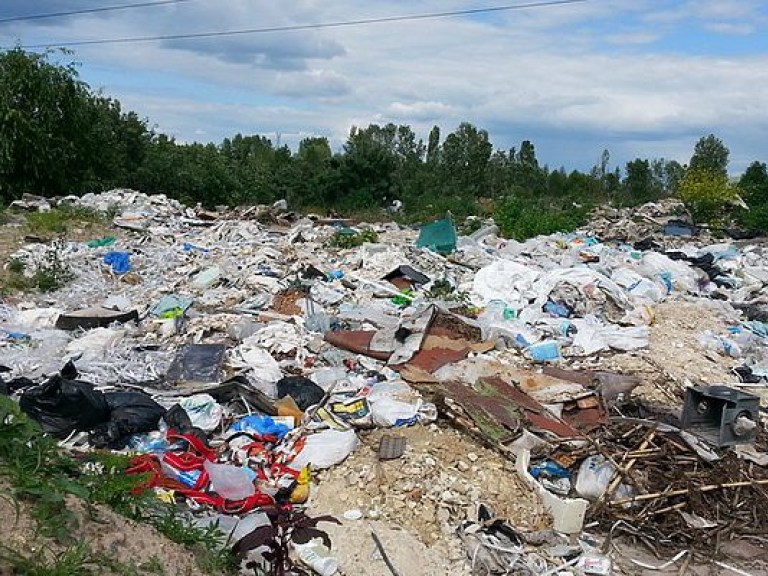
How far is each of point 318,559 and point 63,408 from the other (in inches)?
83.3

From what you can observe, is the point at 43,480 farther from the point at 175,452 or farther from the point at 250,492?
the point at 175,452

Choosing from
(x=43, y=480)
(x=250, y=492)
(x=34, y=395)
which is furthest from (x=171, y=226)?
Answer: (x=43, y=480)

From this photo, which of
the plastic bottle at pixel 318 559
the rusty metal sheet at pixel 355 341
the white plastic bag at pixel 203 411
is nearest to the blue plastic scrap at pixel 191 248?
the rusty metal sheet at pixel 355 341

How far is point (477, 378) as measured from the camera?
5.92 m

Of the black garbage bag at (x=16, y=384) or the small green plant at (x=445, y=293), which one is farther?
the small green plant at (x=445, y=293)

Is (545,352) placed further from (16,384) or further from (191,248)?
(191,248)

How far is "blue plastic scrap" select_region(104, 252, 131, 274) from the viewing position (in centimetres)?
1046

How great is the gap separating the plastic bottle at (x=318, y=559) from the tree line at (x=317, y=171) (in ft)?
39.4

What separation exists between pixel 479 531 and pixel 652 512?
1.05 m

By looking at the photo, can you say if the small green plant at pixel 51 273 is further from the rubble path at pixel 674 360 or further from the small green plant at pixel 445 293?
the rubble path at pixel 674 360

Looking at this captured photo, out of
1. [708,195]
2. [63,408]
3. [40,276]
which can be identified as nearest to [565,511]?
[63,408]

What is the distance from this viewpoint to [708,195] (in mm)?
19953

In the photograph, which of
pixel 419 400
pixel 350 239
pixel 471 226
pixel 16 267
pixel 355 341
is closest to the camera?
pixel 419 400

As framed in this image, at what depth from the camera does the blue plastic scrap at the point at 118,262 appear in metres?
10.5
